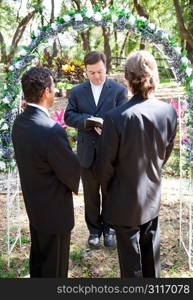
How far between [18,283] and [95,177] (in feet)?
4.60

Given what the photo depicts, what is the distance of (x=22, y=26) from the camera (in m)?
17.0

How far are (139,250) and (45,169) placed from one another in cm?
99

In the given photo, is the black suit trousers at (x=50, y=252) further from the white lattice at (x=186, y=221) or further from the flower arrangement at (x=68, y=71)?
the flower arrangement at (x=68, y=71)

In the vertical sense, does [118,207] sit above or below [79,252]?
above

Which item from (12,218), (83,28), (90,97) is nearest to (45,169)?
(90,97)

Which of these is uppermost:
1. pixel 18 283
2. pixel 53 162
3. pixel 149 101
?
pixel 149 101

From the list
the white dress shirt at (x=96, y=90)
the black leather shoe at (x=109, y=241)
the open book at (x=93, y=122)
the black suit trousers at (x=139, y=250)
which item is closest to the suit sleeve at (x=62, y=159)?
the black suit trousers at (x=139, y=250)

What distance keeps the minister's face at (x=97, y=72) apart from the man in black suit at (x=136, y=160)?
1.17m

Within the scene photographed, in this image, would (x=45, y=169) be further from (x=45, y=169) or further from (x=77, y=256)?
(x=77, y=256)

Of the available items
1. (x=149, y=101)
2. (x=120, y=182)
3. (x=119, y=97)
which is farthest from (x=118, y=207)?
(x=119, y=97)

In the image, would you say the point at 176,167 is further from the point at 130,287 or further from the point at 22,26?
the point at 22,26

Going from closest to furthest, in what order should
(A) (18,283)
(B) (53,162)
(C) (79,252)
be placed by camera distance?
(B) (53,162) < (A) (18,283) < (C) (79,252)

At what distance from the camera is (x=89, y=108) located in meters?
4.09

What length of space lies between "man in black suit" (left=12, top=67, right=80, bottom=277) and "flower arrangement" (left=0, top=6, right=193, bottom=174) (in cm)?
120
